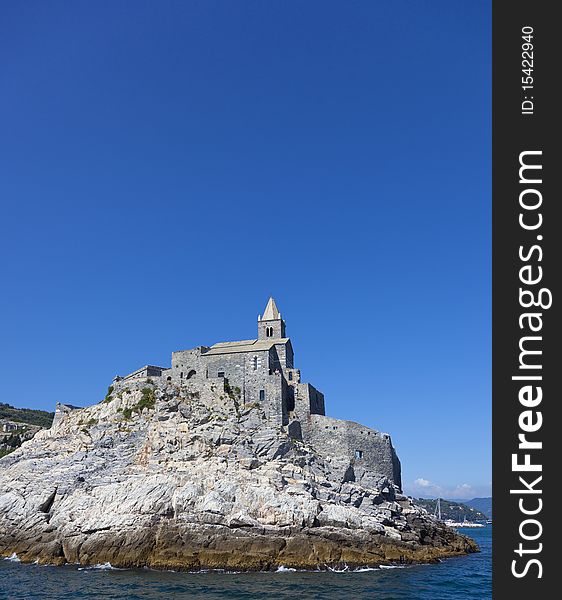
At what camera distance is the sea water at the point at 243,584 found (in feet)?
107

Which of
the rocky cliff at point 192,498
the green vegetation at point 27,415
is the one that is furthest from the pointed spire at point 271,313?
the green vegetation at point 27,415

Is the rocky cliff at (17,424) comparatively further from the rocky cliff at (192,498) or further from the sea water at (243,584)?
the sea water at (243,584)

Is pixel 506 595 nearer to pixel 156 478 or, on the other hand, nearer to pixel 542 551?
pixel 542 551

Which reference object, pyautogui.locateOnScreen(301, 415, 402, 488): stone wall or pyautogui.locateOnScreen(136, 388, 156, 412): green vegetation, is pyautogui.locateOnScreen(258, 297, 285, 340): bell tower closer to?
pyautogui.locateOnScreen(301, 415, 402, 488): stone wall

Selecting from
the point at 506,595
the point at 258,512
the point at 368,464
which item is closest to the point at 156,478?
the point at 258,512

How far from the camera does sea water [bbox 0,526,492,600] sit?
107 ft

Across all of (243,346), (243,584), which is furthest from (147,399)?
(243,584)

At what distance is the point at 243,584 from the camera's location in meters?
35.3

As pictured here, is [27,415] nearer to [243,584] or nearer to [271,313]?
[271,313]

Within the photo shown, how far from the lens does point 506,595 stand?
11344 mm

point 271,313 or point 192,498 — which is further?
point 271,313

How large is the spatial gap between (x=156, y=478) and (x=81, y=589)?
48.8 ft

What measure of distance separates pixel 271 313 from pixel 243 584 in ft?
139

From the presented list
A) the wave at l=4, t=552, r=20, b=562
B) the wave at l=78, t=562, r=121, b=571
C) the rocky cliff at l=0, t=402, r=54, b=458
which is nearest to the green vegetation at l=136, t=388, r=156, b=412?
the wave at l=4, t=552, r=20, b=562
